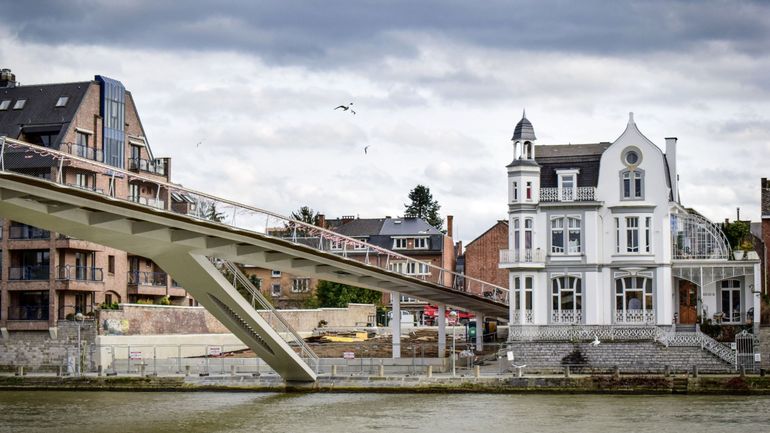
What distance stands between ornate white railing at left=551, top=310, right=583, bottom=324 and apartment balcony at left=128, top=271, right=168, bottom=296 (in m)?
27.5

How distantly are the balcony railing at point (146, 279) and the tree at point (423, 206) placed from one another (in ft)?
208

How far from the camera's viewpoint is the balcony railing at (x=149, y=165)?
77438mm

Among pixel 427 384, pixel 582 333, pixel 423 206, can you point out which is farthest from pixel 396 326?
pixel 423 206

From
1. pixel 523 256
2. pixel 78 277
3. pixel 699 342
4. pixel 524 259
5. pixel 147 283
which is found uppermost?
pixel 523 256

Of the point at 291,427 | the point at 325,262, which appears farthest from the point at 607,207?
the point at 291,427

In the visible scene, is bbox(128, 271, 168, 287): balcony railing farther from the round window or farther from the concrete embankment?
the round window

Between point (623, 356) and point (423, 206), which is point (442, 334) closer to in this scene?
point (623, 356)

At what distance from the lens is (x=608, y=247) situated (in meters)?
60.2

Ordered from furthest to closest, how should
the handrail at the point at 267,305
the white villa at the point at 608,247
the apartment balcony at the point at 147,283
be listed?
the apartment balcony at the point at 147,283 → the white villa at the point at 608,247 → the handrail at the point at 267,305

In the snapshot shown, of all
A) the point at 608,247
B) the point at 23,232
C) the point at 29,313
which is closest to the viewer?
the point at 608,247

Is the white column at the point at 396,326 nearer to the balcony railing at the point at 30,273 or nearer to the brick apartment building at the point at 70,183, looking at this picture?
the brick apartment building at the point at 70,183

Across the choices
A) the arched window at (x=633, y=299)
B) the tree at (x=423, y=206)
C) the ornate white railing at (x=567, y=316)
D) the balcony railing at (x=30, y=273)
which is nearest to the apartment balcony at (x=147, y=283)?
the balcony railing at (x=30, y=273)

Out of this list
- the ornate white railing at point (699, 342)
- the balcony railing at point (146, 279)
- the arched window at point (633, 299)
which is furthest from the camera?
the balcony railing at point (146, 279)

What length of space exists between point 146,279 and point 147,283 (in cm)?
26
